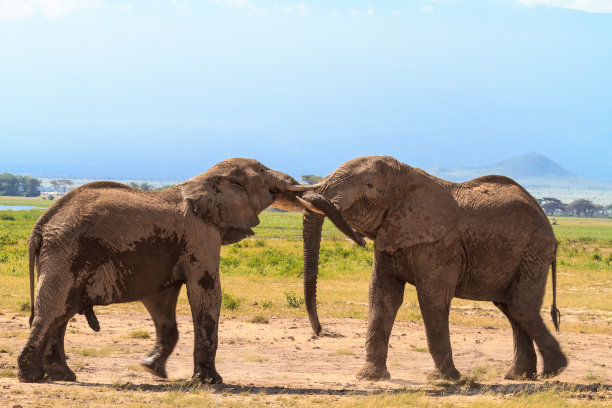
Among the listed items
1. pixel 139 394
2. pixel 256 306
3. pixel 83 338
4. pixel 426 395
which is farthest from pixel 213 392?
pixel 256 306

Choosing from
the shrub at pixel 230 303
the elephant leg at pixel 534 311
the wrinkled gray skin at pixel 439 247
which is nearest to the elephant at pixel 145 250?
the wrinkled gray skin at pixel 439 247

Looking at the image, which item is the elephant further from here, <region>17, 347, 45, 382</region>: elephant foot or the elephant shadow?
the elephant shadow

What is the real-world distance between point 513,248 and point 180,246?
443 centimetres

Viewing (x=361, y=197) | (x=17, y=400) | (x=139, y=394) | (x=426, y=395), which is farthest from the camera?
(x=361, y=197)

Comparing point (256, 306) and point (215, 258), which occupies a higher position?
point (215, 258)

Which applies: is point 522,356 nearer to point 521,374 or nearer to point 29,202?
point 521,374

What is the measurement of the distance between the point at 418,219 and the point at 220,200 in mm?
2557

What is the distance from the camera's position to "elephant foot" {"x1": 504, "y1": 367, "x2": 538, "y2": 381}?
38.3ft

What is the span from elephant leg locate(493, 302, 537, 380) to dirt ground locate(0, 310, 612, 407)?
0.29m

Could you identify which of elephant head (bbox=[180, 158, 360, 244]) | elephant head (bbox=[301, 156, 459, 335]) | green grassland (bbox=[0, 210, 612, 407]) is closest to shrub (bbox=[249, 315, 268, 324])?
green grassland (bbox=[0, 210, 612, 407])

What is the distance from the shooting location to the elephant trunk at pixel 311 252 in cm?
1087

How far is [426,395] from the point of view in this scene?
32.3ft

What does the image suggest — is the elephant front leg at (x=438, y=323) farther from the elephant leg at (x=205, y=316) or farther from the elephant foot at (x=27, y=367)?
the elephant foot at (x=27, y=367)

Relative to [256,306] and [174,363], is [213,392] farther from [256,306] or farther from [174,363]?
[256,306]
